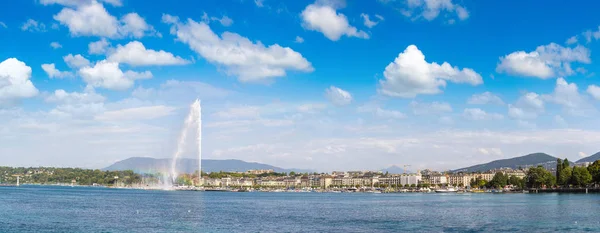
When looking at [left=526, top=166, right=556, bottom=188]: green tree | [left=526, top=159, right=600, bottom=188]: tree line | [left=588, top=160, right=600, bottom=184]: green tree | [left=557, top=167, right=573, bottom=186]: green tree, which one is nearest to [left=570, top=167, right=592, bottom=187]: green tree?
[left=526, top=159, right=600, bottom=188]: tree line

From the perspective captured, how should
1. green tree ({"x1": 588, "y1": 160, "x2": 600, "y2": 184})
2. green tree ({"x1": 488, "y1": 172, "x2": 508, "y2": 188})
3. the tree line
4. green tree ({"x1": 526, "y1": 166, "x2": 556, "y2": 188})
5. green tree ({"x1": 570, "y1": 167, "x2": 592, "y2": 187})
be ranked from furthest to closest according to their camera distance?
green tree ({"x1": 488, "y1": 172, "x2": 508, "y2": 188}) < green tree ({"x1": 526, "y1": 166, "x2": 556, "y2": 188}) < the tree line < green tree ({"x1": 570, "y1": 167, "x2": 592, "y2": 187}) < green tree ({"x1": 588, "y1": 160, "x2": 600, "y2": 184})

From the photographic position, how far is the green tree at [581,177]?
457 feet

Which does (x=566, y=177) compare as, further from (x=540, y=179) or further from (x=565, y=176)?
(x=540, y=179)

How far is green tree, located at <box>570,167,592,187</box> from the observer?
13925cm

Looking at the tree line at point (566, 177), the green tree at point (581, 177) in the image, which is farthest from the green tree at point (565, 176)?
the green tree at point (581, 177)

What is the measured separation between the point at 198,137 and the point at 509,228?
8010 centimetres

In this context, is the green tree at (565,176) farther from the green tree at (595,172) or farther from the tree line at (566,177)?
the green tree at (595,172)

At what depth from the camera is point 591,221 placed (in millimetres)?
49344

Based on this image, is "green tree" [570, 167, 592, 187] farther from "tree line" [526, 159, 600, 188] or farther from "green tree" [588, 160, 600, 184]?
"green tree" [588, 160, 600, 184]

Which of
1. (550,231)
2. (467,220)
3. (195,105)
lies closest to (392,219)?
(467,220)

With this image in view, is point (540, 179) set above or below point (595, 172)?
below

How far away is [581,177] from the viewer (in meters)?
140

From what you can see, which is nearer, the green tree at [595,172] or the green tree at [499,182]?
the green tree at [595,172]

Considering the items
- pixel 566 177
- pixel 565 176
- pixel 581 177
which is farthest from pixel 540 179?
pixel 581 177
